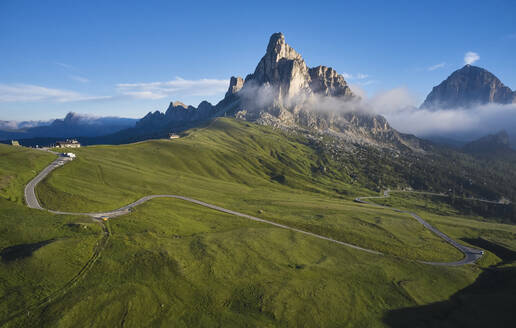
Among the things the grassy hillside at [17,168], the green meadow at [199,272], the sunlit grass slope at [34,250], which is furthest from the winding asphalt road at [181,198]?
the sunlit grass slope at [34,250]

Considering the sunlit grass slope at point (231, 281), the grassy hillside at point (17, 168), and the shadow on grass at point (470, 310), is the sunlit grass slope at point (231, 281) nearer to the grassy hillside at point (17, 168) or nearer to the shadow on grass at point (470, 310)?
the shadow on grass at point (470, 310)

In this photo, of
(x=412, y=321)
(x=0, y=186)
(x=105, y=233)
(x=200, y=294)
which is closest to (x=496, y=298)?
(x=412, y=321)

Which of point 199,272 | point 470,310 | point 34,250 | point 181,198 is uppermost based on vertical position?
point 34,250

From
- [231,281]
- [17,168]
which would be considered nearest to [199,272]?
[231,281]

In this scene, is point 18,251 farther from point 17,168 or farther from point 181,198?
point 181,198

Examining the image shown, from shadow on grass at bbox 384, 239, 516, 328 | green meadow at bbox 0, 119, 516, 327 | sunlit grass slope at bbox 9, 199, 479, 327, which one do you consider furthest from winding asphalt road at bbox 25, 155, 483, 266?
shadow on grass at bbox 384, 239, 516, 328

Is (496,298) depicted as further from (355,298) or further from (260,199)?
(260,199)
